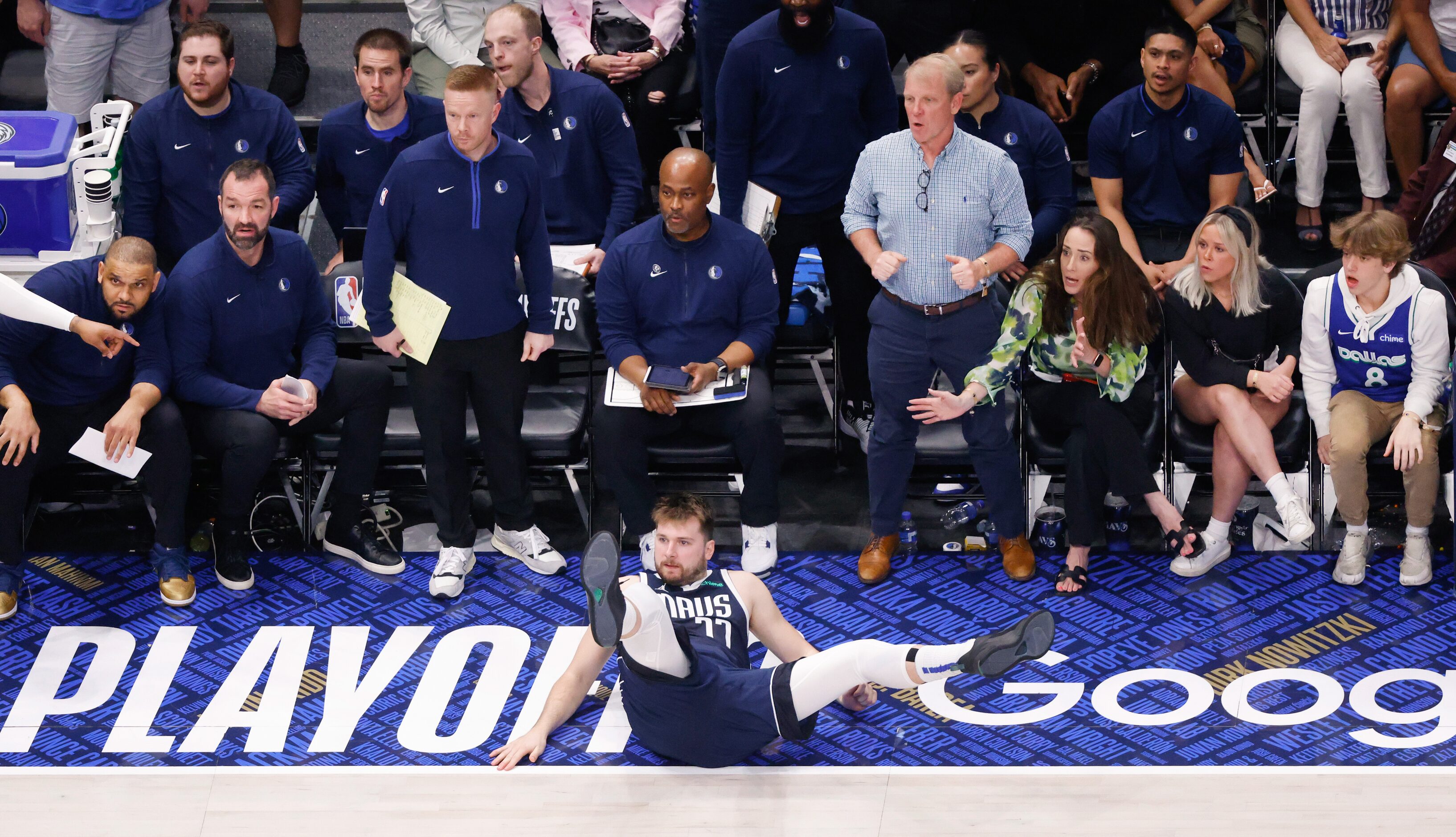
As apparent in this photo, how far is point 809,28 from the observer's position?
5676mm

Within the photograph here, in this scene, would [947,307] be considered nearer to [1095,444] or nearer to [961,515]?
[1095,444]

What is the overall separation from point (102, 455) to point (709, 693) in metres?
2.10

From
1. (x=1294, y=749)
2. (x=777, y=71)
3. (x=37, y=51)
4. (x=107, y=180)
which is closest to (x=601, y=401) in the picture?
(x=777, y=71)

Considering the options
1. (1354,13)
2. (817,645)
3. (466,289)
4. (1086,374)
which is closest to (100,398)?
(466,289)

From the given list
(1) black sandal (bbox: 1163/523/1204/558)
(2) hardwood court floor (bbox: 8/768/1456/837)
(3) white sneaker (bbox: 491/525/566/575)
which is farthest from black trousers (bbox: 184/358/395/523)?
(1) black sandal (bbox: 1163/523/1204/558)

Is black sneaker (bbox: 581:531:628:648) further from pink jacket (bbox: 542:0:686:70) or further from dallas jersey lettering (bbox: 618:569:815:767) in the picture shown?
pink jacket (bbox: 542:0:686:70)

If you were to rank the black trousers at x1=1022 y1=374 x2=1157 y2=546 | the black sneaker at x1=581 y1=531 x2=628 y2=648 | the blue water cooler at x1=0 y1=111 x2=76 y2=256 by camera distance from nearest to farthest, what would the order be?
1. the black sneaker at x1=581 y1=531 x2=628 y2=648
2. the black trousers at x1=1022 y1=374 x2=1157 y2=546
3. the blue water cooler at x1=0 y1=111 x2=76 y2=256

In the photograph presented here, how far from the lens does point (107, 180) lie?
5.72 meters

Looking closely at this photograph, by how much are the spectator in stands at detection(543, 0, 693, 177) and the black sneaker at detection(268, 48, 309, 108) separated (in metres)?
1.17

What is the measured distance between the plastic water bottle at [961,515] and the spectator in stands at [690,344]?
668 millimetres

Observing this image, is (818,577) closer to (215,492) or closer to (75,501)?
(215,492)

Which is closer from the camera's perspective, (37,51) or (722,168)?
(722,168)

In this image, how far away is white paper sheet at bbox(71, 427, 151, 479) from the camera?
201 inches

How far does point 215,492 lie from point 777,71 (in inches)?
94.4
